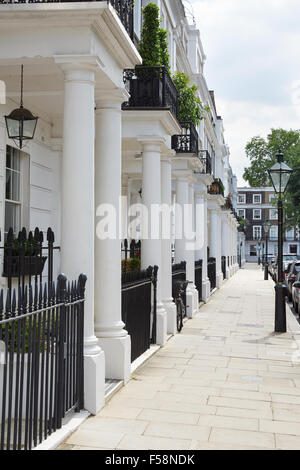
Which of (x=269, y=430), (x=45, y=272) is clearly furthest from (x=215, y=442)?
(x=45, y=272)

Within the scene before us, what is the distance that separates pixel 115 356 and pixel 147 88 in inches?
214

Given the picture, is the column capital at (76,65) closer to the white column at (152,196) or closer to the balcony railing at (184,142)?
the white column at (152,196)

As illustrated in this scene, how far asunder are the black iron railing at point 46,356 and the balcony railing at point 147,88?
5594 mm

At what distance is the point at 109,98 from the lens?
7426 millimetres

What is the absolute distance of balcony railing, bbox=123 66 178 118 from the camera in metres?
10.5

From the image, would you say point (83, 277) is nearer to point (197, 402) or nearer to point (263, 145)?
point (197, 402)

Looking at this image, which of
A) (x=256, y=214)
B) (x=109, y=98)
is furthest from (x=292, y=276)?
(x=256, y=214)

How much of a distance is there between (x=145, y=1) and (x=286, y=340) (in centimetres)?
917

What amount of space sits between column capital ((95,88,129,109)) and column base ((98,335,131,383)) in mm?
3198

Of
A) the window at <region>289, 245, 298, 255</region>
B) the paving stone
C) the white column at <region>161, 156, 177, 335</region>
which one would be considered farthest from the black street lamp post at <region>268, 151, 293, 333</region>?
the window at <region>289, 245, 298, 255</region>

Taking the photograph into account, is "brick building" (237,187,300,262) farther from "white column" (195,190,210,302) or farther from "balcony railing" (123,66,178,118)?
"balcony railing" (123,66,178,118)

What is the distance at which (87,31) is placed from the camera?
20.0 ft

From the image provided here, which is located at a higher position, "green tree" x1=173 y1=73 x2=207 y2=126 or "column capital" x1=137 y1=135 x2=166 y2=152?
"green tree" x1=173 y1=73 x2=207 y2=126

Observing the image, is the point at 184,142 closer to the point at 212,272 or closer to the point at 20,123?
the point at 20,123
